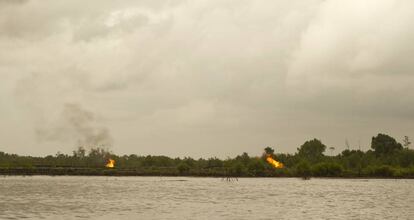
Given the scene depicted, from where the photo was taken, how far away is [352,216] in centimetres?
7594

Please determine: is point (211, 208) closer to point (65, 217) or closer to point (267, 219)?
point (267, 219)

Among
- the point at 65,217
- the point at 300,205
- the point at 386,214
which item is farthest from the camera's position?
the point at 300,205

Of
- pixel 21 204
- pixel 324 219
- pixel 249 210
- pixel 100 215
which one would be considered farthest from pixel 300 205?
pixel 21 204

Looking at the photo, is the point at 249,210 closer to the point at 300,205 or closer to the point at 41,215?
the point at 300,205

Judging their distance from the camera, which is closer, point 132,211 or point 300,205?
point 132,211

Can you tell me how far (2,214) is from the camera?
69.4 meters

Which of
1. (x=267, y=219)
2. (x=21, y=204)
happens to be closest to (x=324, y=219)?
(x=267, y=219)

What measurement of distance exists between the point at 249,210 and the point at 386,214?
1733 centimetres

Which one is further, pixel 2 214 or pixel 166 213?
pixel 166 213

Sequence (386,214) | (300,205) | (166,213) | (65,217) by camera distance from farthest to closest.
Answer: (300,205) → (386,214) → (166,213) → (65,217)

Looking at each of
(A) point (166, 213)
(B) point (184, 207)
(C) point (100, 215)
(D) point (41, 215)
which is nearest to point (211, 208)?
(B) point (184, 207)

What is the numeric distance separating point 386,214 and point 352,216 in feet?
24.3

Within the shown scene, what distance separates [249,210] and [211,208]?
528 centimetres

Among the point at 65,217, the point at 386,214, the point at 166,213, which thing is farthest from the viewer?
the point at 386,214
